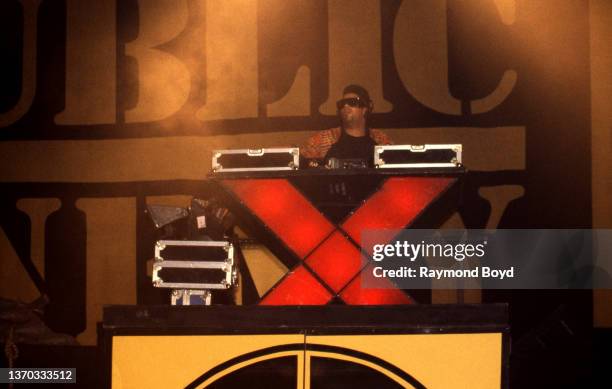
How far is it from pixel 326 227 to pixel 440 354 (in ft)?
4.19

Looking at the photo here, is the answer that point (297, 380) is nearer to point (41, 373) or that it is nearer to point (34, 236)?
point (41, 373)

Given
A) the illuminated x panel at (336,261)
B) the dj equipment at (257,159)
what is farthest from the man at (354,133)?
the illuminated x panel at (336,261)

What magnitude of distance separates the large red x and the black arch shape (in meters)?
1.05

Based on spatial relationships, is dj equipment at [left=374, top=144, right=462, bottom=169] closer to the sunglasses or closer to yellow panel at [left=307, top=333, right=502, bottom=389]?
the sunglasses

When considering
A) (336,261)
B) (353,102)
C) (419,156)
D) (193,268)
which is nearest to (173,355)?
(193,268)

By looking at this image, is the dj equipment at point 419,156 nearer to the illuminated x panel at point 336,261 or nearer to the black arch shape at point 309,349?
the illuminated x panel at point 336,261

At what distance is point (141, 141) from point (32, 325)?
1.80m

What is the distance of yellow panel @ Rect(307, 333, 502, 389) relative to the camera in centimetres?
204

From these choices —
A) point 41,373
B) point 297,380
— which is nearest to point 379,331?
point 297,380

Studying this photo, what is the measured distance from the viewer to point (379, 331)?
2082 millimetres

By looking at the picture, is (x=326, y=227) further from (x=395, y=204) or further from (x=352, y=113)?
(x=352, y=113)

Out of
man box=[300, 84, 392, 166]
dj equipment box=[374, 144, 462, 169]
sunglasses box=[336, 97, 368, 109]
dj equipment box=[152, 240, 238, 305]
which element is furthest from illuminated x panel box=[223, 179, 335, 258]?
sunglasses box=[336, 97, 368, 109]

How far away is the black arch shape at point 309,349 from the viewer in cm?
205

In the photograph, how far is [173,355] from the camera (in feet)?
6.85
